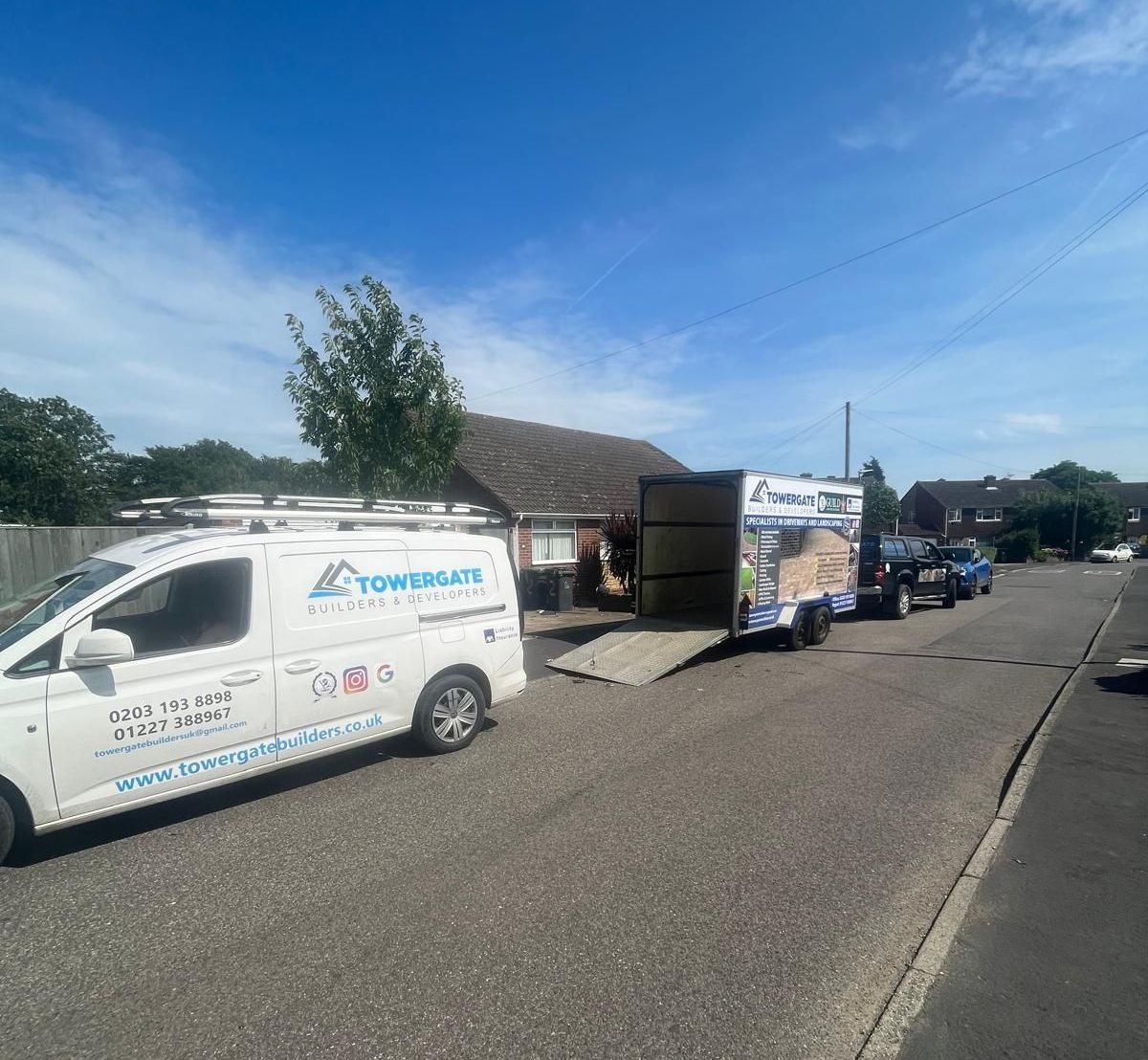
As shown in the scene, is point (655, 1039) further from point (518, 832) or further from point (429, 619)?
point (429, 619)

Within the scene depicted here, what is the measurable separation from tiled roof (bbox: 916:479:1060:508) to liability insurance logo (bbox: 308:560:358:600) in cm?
7821

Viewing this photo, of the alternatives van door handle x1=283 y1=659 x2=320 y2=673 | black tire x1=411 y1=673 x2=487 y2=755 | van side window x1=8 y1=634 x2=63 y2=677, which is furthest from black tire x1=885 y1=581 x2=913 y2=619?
van side window x1=8 y1=634 x2=63 y2=677

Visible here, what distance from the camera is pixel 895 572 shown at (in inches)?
620

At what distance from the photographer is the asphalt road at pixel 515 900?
264 centimetres

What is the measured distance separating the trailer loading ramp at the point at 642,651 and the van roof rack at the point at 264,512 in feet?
13.2

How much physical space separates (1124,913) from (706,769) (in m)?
2.70

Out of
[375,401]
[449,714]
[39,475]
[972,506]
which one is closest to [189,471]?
[39,475]

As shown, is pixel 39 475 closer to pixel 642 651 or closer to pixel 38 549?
pixel 38 549

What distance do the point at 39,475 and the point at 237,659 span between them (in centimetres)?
5053

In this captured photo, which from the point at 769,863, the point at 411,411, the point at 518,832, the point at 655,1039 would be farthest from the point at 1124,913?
the point at 411,411

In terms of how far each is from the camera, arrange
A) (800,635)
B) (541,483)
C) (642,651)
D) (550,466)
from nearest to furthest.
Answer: (642,651), (800,635), (541,483), (550,466)

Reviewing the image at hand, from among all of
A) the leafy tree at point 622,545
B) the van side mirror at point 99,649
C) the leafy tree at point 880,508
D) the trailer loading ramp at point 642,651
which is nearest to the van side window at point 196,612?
the van side mirror at point 99,649

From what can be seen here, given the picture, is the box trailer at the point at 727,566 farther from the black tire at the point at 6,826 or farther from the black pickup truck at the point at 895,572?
the black tire at the point at 6,826

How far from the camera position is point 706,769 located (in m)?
5.50
